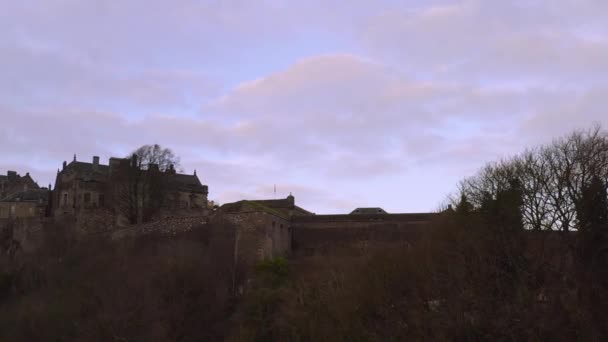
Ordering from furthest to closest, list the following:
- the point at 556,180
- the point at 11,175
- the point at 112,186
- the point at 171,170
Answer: the point at 11,175 → the point at 171,170 → the point at 112,186 → the point at 556,180

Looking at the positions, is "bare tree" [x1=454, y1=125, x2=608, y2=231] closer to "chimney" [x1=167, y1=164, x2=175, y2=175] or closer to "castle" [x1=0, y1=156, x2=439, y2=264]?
"castle" [x1=0, y1=156, x2=439, y2=264]

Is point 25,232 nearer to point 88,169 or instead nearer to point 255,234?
point 88,169

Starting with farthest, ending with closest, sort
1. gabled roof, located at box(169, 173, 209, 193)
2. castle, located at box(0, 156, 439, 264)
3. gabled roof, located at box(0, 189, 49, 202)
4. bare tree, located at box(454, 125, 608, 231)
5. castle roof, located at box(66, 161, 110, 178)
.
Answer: gabled roof, located at box(0, 189, 49, 202) < castle roof, located at box(66, 161, 110, 178) < gabled roof, located at box(169, 173, 209, 193) < castle, located at box(0, 156, 439, 264) < bare tree, located at box(454, 125, 608, 231)

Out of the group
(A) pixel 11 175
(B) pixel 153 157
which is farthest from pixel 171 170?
(A) pixel 11 175

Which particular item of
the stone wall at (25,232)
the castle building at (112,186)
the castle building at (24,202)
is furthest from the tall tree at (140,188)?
the castle building at (24,202)

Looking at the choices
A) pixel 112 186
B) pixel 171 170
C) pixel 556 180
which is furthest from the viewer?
pixel 171 170

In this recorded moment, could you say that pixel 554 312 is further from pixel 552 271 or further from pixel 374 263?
pixel 374 263

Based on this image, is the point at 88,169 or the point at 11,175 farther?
the point at 11,175

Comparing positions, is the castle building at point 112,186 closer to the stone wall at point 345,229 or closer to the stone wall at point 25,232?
the stone wall at point 25,232

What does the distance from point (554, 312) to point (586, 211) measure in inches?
183

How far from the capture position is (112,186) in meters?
53.8

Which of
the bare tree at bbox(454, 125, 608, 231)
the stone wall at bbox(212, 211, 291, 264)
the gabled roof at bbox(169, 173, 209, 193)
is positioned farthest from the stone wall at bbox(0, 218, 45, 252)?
the bare tree at bbox(454, 125, 608, 231)

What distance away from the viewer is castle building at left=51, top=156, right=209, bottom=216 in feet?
171

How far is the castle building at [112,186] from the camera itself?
52.2 metres
